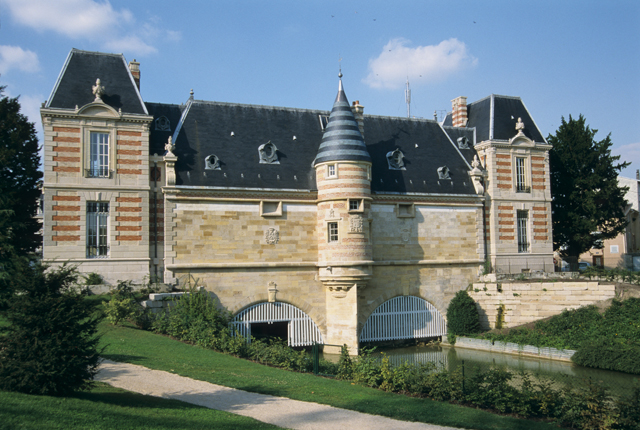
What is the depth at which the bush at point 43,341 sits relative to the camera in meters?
9.68

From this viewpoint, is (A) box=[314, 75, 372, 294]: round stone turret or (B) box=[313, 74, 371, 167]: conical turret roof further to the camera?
(B) box=[313, 74, 371, 167]: conical turret roof

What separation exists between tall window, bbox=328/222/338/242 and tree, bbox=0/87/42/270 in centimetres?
1268

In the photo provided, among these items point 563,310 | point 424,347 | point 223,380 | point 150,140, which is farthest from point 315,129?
point 223,380

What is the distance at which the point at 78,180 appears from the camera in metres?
22.6

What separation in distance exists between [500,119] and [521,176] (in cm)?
354

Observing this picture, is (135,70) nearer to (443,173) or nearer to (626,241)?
(443,173)

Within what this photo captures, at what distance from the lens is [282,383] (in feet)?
45.4

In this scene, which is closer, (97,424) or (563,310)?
(97,424)

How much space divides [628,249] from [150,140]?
38.5 m

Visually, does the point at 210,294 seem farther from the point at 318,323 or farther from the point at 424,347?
the point at 424,347

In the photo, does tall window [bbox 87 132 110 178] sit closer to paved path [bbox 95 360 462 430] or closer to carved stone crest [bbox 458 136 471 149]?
paved path [bbox 95 360 462 430]

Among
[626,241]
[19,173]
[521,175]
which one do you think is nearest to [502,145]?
[521,175]

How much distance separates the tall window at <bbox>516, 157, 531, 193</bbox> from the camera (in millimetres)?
29531

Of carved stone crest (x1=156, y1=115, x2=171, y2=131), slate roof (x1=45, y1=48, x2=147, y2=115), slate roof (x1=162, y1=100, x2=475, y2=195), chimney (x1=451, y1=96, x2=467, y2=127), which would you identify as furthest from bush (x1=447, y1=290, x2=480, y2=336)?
A: slate roof (x1=45, y1=48, x2=147, y2=115)
